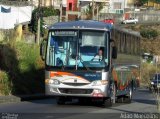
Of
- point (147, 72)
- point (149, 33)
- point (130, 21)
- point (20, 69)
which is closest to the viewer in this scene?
point (20, 69)

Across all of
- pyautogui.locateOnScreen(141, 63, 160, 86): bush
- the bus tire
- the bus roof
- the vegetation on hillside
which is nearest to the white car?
pyautogui.locateOnScreen(141, 63, 160, 86): bush

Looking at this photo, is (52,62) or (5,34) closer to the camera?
(52,62)

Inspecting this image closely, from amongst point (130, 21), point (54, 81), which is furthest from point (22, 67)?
point (130, 21)

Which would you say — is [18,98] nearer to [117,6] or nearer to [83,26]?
[83,26]

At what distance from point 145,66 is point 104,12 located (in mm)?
44862

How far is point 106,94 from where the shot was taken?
80.9ft

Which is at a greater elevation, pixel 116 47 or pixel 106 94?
pixel 116 47

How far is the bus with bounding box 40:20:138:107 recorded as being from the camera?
24547 mm

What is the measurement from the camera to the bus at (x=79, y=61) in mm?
24547

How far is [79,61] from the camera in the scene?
24.7 m

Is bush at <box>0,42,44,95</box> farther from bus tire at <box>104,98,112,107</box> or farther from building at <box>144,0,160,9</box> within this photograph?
building at <box>144,0,160,9</box>

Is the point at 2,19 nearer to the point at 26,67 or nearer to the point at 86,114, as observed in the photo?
the point at 26,67

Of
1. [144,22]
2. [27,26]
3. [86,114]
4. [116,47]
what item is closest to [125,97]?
[116,47]

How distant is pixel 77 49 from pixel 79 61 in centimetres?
48
